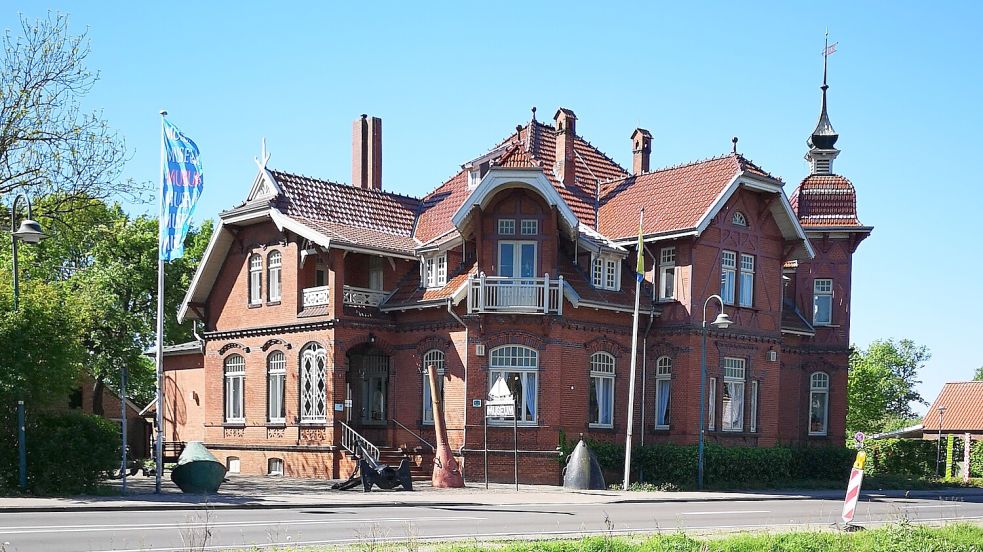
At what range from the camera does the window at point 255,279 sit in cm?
3400

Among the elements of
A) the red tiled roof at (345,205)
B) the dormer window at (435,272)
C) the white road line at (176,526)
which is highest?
the red tiled roof at (345,205)

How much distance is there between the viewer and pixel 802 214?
38719 millimetres

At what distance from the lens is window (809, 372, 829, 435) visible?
38594mm

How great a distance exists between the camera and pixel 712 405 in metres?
32.8

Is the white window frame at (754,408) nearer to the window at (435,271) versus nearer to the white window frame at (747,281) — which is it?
the white window frame at (747,281)

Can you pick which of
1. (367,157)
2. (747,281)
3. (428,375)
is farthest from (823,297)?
(367,157)

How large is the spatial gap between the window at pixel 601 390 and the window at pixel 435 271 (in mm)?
4774

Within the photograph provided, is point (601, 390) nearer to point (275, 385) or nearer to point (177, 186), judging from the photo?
point (275, 385)

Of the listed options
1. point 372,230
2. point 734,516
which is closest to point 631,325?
point 372,230

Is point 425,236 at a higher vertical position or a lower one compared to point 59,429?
higher

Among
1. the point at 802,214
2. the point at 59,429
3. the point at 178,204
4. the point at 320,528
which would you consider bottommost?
the point at 320,528

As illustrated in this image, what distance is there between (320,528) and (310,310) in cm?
1631

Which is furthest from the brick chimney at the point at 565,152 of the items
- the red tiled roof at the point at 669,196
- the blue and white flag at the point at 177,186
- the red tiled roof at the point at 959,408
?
the red tiled roof at the point at 959,408

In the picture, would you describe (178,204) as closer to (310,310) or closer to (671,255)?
(310,310)
